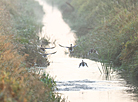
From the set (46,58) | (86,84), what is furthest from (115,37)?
(86,84)

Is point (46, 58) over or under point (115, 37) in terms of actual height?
under

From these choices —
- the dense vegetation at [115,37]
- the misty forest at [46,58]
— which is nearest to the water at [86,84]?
the misty forest at [46,58]

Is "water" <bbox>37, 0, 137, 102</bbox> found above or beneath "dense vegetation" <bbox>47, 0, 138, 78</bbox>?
beneath

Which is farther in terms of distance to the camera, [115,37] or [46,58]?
[115,37]

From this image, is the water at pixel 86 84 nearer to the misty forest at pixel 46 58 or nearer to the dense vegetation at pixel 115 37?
the misty forest at pixel 46 58

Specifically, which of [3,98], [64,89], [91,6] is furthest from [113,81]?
[91,6]

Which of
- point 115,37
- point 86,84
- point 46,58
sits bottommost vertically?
point 86,84

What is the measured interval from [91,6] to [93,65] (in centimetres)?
2139

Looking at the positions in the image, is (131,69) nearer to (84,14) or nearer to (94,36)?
(94,36)

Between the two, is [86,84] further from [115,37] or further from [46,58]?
[115,37]

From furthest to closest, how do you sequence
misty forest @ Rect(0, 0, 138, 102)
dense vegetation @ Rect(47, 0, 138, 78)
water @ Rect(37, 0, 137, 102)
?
dense vegetation @ Rect(47, 0, 138, 78) < water @ Rect(37, 0, 137, 102) < misty forest @ Rect(0, 0, 138, 102)

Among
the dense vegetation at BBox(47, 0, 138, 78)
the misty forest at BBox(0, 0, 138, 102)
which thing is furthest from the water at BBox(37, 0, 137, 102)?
the dense vegetation at BBox(47, 0, 138, 78)

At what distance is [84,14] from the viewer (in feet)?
140

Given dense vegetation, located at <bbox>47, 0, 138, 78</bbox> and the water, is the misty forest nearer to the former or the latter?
dense vegetation, located at <bbox>47, 0, 138, 78</bbox>
